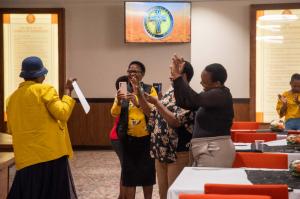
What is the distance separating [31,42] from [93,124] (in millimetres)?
2178

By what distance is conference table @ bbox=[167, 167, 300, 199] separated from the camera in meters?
3.19

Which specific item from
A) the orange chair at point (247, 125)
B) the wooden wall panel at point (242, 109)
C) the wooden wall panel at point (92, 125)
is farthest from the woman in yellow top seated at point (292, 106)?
the wooden wall panel at point (92, 125)

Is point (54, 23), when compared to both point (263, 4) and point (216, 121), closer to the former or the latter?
point (263, 4)

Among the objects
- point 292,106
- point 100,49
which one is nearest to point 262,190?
point 292,106

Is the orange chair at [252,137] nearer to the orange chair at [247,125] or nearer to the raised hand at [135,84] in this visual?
the orange chair at [247,125]

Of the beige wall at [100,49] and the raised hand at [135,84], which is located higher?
the beige wall at [100,49]

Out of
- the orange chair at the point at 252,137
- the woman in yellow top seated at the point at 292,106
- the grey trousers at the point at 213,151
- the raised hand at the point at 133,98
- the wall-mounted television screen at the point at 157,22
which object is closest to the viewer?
the grey trousers at the point at 213,151

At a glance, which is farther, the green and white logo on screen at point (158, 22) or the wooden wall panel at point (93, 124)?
the wooden wall panel at point (93, 124)

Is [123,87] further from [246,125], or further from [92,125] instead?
[92,125]

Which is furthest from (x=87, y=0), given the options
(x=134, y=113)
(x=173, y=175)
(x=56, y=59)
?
(x=173, y=175)

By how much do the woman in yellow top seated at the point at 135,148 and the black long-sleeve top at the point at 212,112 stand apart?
1208mm

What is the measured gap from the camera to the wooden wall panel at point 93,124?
1108cm

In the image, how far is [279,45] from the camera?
10.7m

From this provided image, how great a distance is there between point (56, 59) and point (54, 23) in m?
0.76
